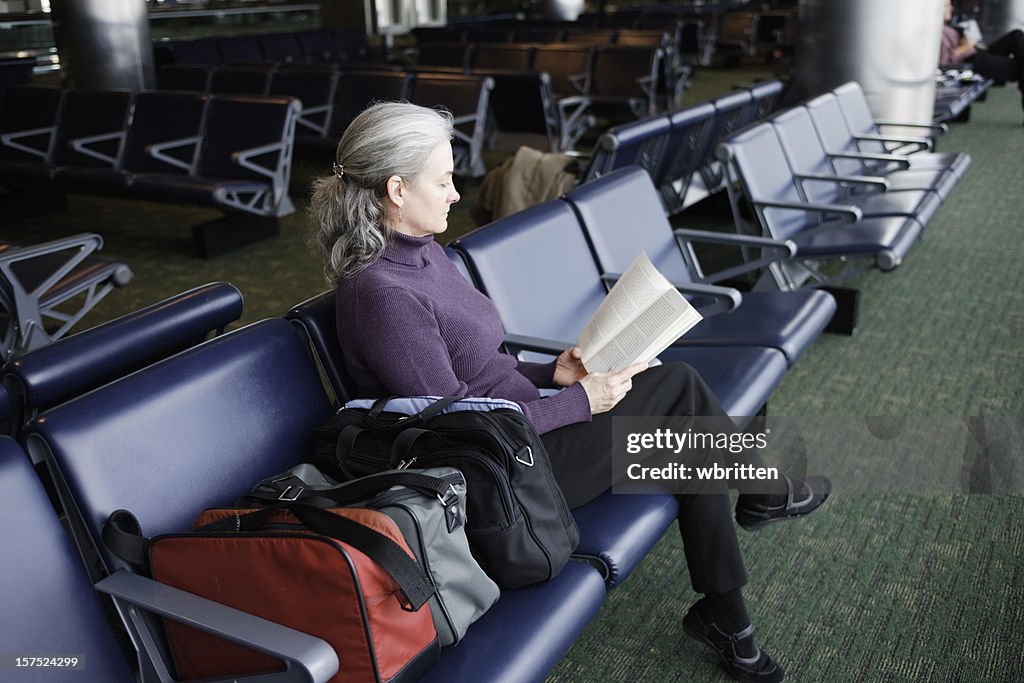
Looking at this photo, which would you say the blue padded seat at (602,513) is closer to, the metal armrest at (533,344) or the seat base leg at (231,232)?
the metal armrest at (533,344)

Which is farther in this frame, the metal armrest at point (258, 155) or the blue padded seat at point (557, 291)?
the metal armrest at point (258, 155)

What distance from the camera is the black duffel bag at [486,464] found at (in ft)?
4.77

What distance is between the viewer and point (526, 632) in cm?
141

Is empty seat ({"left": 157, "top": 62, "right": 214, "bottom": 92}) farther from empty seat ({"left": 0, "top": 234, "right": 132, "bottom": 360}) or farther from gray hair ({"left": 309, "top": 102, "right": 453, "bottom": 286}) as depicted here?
gray hair ({"left": 309, "top": 102, "right": 453, "bottom": 286})

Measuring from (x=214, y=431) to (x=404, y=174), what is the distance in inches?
21.9

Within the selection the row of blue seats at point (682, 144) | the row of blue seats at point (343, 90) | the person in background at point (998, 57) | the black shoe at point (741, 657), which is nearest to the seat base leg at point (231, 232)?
the row of blue seats at point (343, 90)

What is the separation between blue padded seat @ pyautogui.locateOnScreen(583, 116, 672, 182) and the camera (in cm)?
358

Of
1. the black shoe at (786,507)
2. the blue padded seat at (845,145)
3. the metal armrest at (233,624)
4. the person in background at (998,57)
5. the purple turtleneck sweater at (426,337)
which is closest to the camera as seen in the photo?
the metal armrest at (233,624)

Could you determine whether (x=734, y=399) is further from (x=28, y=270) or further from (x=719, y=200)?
(x=719, y=200)

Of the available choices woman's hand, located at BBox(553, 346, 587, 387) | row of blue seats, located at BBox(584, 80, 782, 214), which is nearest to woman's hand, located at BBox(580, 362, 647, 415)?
woman's hand, located at BBox(553, 346, 587, 387)

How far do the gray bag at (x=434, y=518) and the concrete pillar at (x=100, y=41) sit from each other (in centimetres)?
668

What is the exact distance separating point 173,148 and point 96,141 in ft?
1.50

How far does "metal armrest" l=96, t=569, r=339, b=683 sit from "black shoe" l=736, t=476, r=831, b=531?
1147 millimetres

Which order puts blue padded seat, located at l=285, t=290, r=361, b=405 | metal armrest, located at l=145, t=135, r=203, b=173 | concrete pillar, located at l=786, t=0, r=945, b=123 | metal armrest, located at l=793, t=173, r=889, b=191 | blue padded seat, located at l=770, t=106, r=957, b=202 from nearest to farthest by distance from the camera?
blue padded seat, located at l=285, t=290, r=361, b=405, metal armrest, located at l=793, t=173, r=889, b=191, blue padded seat, located at l=770, t=106, r=957, b=202, metal armrest, located at l=145, t=135, r=203, b=173, concrete pillar, located at l=786, t=0, r=945, b=123
